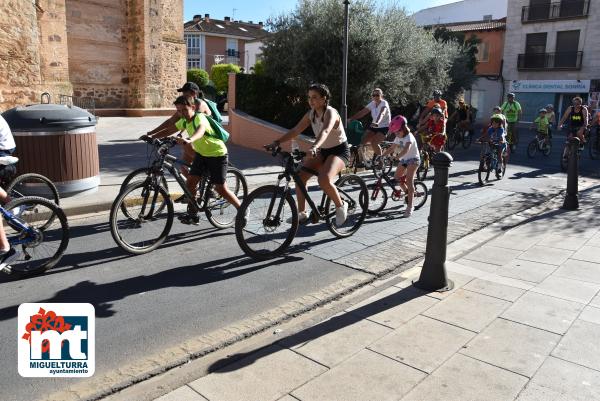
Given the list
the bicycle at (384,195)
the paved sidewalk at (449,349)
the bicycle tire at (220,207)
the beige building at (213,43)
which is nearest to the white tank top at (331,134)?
the bicycle tire at (220,207)

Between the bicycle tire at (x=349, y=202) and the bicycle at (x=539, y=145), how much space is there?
34.2ft

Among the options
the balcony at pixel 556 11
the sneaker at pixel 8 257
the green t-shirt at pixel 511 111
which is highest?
the balcony at pixel 556 11

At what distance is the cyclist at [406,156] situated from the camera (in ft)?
24.7

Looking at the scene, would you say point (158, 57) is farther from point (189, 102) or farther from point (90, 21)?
point (189, 102)

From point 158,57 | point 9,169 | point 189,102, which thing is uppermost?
point 158,57

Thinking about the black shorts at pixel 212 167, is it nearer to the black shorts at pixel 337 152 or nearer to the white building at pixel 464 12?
the black shorts at pixel 337 152

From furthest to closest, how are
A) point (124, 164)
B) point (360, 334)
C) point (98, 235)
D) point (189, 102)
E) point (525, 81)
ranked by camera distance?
1. point (525, 81)
2. point (124, 164)
3. point (98, 235)
4. point (189, 102)
5. point (360, 334)

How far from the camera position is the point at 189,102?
19.3 ft

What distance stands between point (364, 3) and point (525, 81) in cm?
2705

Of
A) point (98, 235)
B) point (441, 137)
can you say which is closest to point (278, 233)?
point (98, 235)

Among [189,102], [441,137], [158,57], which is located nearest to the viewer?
[189,102]

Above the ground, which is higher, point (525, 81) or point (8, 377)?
point (525, 81)

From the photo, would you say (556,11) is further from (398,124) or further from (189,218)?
(189,218)

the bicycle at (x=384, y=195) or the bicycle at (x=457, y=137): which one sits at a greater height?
the bicycle at (x=457, y=137)
